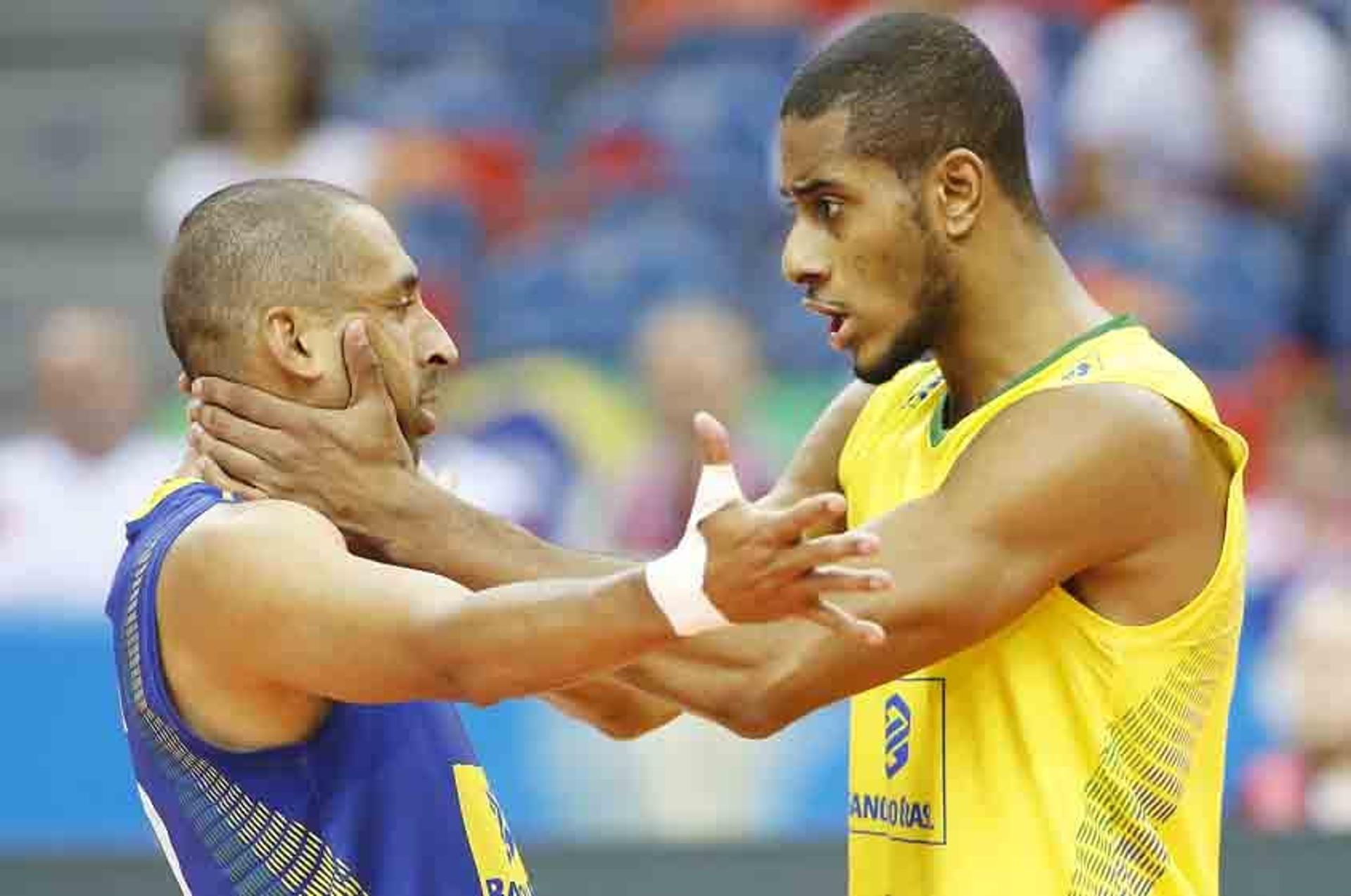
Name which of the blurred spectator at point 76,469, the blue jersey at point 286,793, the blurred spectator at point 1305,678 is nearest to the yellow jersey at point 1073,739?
the blue jersey at point 286,793

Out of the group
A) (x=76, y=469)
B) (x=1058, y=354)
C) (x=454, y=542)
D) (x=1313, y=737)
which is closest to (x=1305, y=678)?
(x=1313, y=737)

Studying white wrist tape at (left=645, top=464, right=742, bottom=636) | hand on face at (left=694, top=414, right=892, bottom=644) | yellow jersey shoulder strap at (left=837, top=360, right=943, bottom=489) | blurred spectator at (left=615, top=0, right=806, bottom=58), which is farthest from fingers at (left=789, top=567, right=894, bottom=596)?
blurred spectator at (left=615, top=0, right=806, bottom=58)

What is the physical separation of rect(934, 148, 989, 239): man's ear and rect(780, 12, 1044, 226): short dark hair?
0.02 m

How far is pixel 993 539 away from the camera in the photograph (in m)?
3.87

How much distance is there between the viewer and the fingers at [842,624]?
3146 mm

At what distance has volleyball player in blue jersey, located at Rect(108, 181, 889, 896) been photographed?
3271mm

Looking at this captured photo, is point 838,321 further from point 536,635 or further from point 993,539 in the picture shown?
point 536,635

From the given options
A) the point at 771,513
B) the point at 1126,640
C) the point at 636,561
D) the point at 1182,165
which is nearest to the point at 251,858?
the point at 636,561

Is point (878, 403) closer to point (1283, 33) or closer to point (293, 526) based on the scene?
point (293, 526)

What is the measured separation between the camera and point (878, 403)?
4520 mm

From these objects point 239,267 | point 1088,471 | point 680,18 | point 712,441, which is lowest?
point 712,441

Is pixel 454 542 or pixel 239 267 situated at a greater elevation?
pixel 239 267

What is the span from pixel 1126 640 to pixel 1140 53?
5.78 metres

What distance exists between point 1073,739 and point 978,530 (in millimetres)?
390
